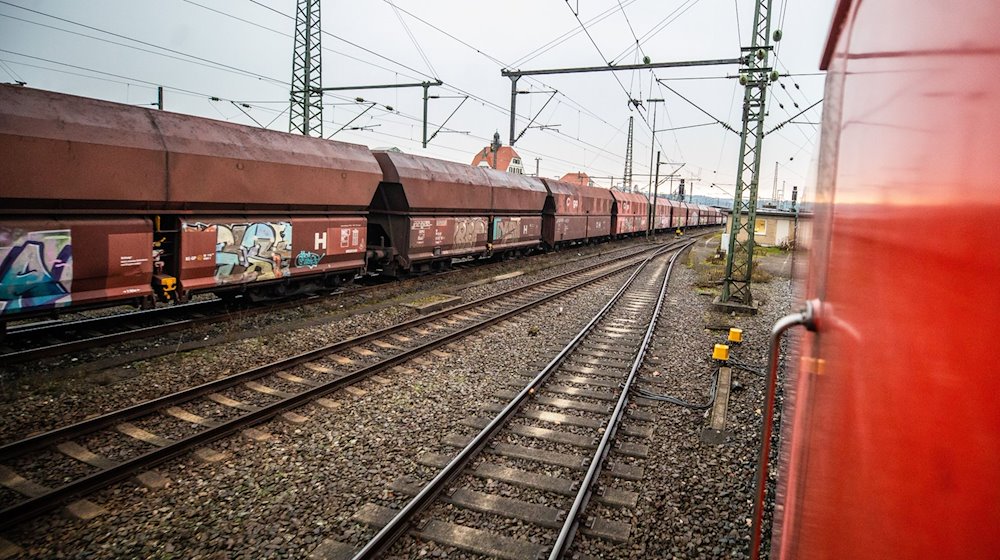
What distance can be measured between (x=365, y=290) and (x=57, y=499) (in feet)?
31.3

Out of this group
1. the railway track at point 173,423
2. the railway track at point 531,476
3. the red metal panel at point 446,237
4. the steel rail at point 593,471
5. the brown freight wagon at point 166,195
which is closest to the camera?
the steel rail at point 593,471

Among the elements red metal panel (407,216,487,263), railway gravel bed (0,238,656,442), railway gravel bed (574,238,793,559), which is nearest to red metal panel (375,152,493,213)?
red metal panel (407,216,487,263)

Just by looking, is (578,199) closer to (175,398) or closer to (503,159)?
(175,398)

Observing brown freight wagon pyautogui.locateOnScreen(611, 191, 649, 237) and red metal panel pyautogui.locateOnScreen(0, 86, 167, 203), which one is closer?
red metal panel pyautogui.locateOnScreen(0, 86, 167, 203)

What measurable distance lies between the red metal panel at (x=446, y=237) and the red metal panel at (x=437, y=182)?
356 mm

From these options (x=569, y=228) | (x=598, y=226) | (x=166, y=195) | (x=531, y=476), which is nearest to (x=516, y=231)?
(x=569, y=228)

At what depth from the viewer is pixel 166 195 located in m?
8.89

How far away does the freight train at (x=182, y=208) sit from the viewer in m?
7.38

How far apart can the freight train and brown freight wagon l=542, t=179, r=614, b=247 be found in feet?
32.7

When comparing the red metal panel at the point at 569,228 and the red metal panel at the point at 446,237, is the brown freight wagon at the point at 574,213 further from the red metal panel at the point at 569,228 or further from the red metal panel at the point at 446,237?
the red metal panel at the point at 446,237

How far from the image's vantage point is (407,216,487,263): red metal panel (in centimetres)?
1577

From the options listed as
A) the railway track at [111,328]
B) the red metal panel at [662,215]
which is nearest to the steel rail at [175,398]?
the railway track at [111,328]

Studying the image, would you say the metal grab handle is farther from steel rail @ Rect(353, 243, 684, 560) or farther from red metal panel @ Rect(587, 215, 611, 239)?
red metal panel @ Rect(587, 215, 611, 239)

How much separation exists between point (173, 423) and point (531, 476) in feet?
13.3
